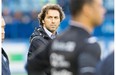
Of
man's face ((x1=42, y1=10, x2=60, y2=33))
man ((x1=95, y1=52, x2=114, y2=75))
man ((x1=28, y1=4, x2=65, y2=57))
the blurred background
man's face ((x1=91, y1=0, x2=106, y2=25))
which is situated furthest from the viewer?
the blurred background

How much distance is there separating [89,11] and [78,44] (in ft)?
0.65

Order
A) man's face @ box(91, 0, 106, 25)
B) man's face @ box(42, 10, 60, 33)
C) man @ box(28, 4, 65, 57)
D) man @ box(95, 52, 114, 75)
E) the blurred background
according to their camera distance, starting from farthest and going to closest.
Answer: the blurred background, man's face @ box(42, 10, 60, 33), man @ box(28, 4, 65, 57), man's face @ box(91, 0, 106, 25), man @ box(95, 52, 114, 75)

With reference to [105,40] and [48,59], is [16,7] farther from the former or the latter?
[48,59]

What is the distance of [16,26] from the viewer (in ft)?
41.1

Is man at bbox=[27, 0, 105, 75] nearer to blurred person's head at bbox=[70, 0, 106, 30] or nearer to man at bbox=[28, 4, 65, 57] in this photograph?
blurred person's head at bbox=[70, 0, 106, 30]

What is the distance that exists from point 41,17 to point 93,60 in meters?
1.99

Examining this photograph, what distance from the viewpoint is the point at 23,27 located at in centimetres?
1248

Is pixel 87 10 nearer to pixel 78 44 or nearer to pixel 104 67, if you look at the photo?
pixel 78 44

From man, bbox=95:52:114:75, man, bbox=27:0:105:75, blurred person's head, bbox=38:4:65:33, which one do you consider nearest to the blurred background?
blurred person's head, bbox=38:4:65:33

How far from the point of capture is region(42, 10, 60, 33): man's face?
464 centimetres

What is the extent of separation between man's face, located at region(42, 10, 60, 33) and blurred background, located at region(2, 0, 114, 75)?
650 centimetres

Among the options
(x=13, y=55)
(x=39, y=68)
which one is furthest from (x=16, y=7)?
(x=39, y=68)

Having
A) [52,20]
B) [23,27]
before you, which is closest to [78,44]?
[52,20]

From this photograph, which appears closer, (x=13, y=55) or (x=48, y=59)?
(x=48, y=59)
